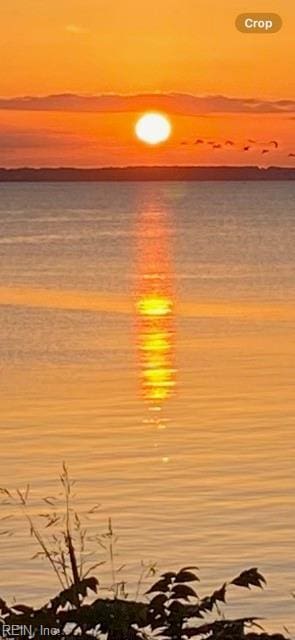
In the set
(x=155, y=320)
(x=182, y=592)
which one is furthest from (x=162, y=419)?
(x=155, y=320)

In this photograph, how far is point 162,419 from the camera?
22.8 m

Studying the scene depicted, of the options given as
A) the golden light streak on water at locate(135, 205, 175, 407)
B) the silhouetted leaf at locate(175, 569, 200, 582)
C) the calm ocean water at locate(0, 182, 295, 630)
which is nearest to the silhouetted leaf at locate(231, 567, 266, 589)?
the silhouetted leaf at locate(175, 569, 200, 582)

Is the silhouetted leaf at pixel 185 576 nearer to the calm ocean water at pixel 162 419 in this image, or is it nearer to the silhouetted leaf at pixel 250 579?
the silhouetted leaf at pixel 250 579

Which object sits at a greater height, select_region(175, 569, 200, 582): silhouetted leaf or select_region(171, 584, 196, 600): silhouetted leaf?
select_region(175, 569, 200, 582): silhouetted leaf

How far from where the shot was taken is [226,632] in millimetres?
4664

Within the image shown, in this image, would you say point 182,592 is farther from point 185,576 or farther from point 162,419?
point 162,419

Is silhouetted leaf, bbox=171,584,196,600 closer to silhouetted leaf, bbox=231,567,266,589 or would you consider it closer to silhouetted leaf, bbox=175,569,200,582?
silhouetted leaf, bbox=175,569,200,582

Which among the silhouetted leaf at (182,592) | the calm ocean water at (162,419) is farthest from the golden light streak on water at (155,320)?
the silhouetted leaf at (182,592)

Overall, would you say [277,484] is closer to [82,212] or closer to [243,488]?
[243,488]

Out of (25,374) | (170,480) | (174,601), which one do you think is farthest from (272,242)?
(174,601)

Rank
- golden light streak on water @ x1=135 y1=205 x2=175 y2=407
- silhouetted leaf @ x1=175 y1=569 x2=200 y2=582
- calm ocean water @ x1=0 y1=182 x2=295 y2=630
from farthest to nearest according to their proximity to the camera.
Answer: golden light streak on water @ x1=135 y1=205 x2=175 y2=407 < calm ocean water @ x1=0 y1=182 x2=295 y2=630 < silhouetted leaf @ x1=175 y1=569 x2=200 y2=582

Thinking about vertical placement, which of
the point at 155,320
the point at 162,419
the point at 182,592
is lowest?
the point at 182,592

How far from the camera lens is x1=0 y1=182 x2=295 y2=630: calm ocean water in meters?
14.4

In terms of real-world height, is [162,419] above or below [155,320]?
below
